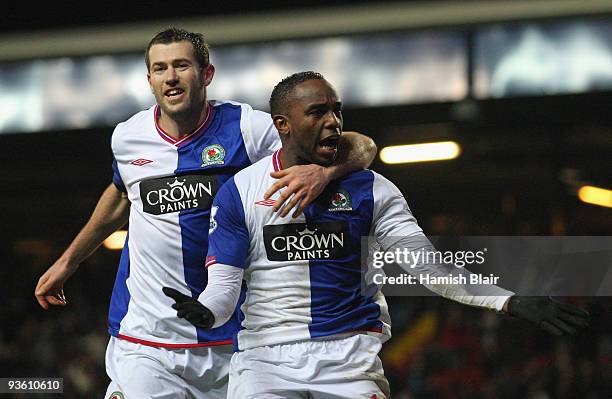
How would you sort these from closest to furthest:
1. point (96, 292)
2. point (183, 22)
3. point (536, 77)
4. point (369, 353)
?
point (369, 353) → point (536, 77) → point (183, 22) → point (96, 292)

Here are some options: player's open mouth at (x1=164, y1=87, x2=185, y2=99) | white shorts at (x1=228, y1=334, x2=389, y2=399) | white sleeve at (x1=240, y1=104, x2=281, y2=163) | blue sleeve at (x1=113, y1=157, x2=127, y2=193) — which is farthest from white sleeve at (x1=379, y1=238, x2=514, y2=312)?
blue sleeve at (x1=113, y1=157, x2=127, y2=193)

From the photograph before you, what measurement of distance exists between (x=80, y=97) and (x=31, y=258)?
64.1 inches

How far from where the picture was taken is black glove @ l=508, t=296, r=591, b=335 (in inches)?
124

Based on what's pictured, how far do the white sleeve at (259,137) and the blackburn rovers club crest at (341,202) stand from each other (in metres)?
0.48

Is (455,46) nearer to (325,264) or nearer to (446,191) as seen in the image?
(446,191)

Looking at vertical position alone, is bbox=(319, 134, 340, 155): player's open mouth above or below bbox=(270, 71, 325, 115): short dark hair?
below

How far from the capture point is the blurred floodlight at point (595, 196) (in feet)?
27.1

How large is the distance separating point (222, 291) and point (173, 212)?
619mm

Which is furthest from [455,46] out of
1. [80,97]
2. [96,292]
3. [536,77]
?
[96,292]

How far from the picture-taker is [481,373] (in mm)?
7965

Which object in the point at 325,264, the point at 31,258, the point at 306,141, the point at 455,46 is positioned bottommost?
the point at 31,258

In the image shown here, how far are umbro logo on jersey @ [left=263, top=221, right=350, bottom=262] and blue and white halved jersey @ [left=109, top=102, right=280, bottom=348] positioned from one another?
18.5 inches

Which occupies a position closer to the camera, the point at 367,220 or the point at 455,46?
the point at 367,220

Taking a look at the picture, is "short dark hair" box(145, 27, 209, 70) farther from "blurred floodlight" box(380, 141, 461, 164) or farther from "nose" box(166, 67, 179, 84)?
"blurred floodlight" box(380, 141, 461, 164)
